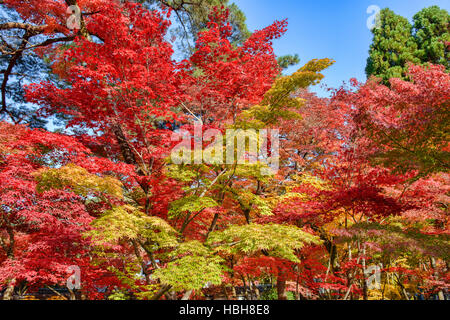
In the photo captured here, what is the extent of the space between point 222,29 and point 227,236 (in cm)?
627

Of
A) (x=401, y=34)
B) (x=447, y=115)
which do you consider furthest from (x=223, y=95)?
(x=401, y=34)

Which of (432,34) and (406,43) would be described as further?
(406,43)

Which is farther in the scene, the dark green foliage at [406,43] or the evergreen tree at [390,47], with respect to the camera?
the evergreen tree at [390,47]

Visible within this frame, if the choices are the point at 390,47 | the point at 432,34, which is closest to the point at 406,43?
the point at 390,47

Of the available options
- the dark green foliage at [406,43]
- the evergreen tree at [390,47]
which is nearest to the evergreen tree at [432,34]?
the dark green foliage at [406,43]

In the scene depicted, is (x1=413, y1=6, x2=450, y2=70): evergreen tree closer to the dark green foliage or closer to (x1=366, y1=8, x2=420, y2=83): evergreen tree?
the dark green foliage

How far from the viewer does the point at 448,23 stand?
13133 mm

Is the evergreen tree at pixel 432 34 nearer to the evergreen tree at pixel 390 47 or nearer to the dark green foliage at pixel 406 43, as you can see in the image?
the dark green foliage at pixel 406 43

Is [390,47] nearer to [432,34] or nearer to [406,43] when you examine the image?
[406,43]

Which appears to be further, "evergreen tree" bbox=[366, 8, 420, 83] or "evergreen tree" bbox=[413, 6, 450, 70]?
"evergreen tree" bbox=[366, 8, 420, 83]

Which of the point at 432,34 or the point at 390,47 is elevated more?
the point at 432,34

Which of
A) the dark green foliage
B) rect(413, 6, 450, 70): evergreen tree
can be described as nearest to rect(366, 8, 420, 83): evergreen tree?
the dark green foliage

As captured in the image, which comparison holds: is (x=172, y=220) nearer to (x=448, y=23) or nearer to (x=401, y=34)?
(x=401, y=34)

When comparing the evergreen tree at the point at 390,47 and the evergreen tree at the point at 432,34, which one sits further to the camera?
the evergreen tree at the point at 390,47
